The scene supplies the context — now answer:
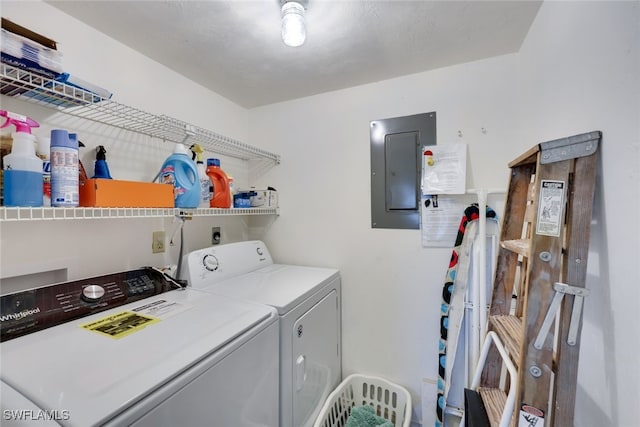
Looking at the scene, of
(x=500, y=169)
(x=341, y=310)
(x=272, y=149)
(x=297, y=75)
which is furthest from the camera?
(x=272, y=149)

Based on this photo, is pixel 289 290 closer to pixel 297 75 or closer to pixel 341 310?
pixel 341 310

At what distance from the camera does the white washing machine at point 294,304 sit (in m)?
1.22

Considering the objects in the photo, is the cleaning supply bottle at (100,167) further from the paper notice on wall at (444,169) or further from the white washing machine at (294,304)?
the paper notice on wall at (444,169)

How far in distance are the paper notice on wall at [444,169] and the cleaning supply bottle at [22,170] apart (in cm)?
173

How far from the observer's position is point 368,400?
70.6 inches

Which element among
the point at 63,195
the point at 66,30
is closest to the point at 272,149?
the point at 66,30

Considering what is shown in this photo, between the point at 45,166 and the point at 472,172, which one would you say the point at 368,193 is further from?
the point at 45,166

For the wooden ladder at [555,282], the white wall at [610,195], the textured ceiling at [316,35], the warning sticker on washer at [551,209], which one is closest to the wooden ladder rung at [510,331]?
the wooden ladder at [555,282]

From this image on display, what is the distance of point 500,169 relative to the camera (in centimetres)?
152

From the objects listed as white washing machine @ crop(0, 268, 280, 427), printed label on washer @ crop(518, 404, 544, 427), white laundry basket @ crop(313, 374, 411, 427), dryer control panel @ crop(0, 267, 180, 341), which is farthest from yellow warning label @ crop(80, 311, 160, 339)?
printed label on washer @ crop(518, 404, 544, 427)

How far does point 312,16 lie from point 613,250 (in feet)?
4.45

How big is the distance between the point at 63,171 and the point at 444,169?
1761 millimetres

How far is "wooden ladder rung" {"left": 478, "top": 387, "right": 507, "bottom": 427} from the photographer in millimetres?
946

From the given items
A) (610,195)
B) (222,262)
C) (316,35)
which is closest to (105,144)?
(222,262)
